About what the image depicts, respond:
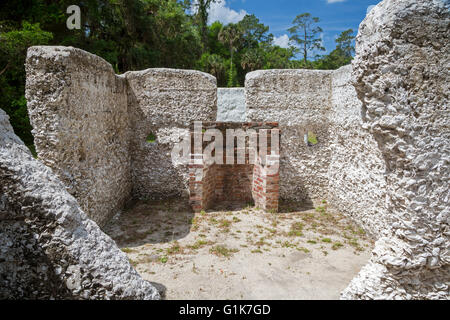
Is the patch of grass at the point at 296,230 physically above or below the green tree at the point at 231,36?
below

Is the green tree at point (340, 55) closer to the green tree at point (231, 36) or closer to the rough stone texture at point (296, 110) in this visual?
the green tree at point (231, 36)

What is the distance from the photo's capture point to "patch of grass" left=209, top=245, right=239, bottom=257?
397cm

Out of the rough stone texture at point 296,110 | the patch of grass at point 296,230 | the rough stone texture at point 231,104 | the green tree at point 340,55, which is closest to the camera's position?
the patch of grass at point 296,230

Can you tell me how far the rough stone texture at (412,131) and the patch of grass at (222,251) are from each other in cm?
229

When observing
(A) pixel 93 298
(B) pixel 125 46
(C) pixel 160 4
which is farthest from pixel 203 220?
(C) pixel 160 4

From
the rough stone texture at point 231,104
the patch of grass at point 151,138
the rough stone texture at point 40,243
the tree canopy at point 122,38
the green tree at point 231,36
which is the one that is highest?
the green tree at point 231,36

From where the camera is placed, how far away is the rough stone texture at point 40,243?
163cm

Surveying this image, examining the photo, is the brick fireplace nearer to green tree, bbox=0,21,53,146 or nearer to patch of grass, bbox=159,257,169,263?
patch of grass, bbox=159,257,169,263

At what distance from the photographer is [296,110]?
5855mm

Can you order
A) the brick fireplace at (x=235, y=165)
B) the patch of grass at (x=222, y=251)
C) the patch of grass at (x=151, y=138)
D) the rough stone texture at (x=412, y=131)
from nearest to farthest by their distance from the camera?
the rough stone texture at (x=412, y=131)
the patch of grass at (x=222, y=251)
the brick fireplace at (x=235, y=165)
the patch of grass at (x=151, y=138)

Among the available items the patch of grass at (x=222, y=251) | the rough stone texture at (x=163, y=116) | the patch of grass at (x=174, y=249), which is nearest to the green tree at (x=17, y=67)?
the rough stone texture at (x=163, y=116)

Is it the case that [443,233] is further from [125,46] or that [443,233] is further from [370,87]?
[125,46]
